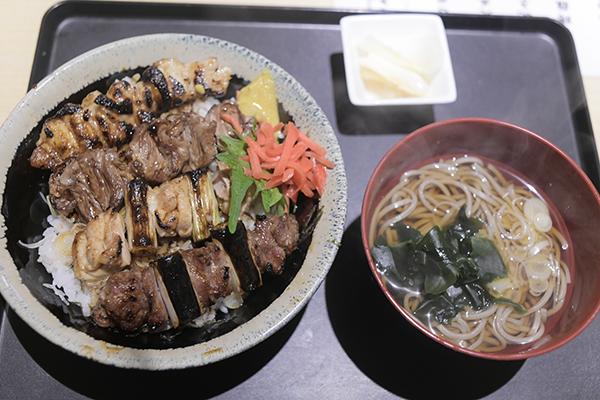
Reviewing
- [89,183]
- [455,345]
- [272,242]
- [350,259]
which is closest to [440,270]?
[455,345]

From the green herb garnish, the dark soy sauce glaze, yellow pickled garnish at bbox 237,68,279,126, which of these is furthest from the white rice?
yellow pickled garnish at bbox 237,68,279,126

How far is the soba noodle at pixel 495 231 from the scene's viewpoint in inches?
81.6

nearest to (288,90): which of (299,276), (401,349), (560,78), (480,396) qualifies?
(299,276)

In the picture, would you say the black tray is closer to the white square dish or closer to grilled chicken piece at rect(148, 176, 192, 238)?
the white square dish

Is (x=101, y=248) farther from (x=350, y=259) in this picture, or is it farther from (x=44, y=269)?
(x=350, y=259)

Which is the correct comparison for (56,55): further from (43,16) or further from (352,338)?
(352,338)

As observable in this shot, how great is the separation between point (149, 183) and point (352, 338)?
1448 millimetres

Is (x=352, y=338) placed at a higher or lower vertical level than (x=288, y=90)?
lower

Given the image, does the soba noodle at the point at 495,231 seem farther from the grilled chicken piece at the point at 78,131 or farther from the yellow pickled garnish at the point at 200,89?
the grilled chicken piece at the point at 78,131

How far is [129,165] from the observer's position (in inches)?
82.2

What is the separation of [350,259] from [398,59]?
1475 millimetres

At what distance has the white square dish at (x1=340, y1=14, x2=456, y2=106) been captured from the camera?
2.66m

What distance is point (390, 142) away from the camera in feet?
9.22

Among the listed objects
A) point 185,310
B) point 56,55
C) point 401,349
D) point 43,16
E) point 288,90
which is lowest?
point 401,349
